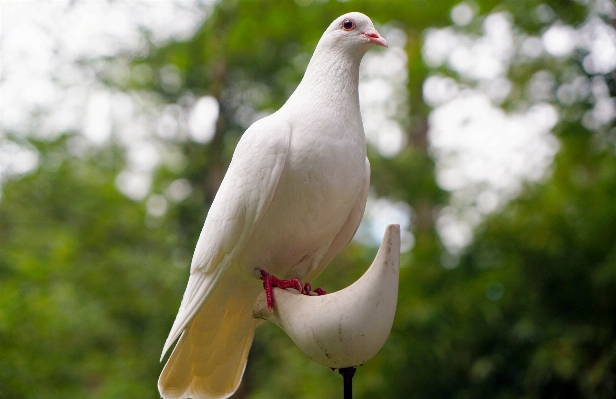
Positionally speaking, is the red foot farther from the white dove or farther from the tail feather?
the tail feather

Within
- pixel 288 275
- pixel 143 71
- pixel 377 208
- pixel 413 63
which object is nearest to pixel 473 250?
pixel 377 208

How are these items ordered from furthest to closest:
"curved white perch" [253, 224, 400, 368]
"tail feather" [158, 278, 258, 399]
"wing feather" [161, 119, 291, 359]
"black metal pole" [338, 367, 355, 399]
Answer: "tail feather" [158, 278, 258, 399]
"wing feather" [161, 119, 291, 359]
"black metal pole" [338, 367, 355, 399]
"curved white perch" [253, 224, 400, 368]

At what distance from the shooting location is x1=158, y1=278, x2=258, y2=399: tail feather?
2326 mm

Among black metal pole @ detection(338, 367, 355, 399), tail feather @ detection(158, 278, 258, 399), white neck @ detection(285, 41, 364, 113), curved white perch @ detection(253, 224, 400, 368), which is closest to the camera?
curved white perch @ detection(253, 224, 400, 368)

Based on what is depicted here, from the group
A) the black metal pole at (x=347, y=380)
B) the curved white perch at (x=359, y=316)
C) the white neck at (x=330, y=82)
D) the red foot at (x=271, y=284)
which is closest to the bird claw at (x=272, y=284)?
the red foot at (x=271, y=284)

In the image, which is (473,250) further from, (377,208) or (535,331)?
(377,208)

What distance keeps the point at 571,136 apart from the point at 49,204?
583 cm

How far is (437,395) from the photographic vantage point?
5250mm

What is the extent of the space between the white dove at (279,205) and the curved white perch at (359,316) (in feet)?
1.12

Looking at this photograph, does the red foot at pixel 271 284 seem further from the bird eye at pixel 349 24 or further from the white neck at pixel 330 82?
the bird eye at pixel 349 24

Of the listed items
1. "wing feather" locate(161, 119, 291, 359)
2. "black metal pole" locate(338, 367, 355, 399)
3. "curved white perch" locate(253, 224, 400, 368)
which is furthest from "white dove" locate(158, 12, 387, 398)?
"black metal pole" locate(338, 367, 355, 399)

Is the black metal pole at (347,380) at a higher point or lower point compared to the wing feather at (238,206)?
lower

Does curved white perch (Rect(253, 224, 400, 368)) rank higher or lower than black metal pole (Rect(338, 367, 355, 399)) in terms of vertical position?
higher

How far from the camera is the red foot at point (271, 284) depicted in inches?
85.0
